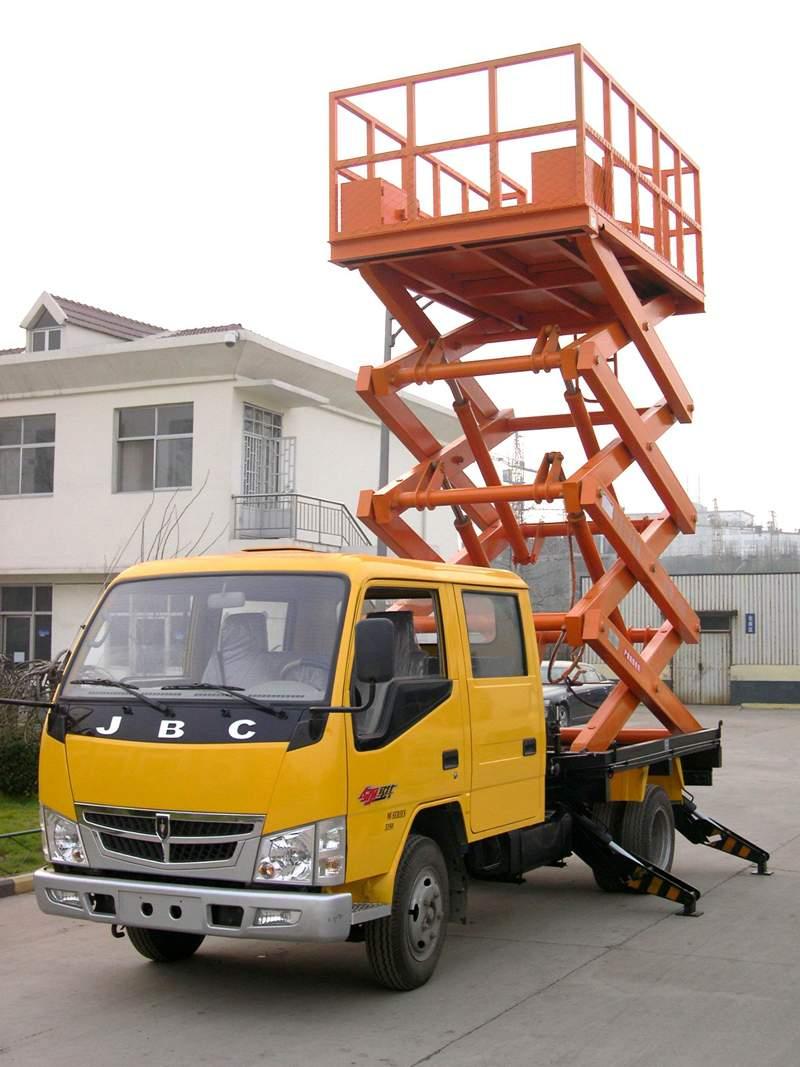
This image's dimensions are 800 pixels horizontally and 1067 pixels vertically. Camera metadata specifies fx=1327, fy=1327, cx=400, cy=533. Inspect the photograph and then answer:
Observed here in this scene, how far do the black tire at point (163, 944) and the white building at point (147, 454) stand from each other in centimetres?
1693

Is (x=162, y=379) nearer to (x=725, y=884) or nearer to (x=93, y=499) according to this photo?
(x=93, y=499)

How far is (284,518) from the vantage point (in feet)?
84.6

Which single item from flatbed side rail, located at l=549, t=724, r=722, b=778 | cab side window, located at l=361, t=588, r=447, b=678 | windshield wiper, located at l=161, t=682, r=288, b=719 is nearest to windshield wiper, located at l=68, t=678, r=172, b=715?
windshield wiper, located at l=161, t=682, r=288, b=719

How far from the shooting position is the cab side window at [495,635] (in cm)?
790

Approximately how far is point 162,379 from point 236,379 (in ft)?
5.77

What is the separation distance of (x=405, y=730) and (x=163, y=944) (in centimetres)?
212

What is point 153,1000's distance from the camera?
7.06m

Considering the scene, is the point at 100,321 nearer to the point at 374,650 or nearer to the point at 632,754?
the point at 632,754

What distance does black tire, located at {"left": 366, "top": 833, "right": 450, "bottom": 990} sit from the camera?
22.3 feet

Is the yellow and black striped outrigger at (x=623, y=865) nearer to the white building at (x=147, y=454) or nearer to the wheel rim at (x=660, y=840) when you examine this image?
the wheel rim at (x=660, y=840)

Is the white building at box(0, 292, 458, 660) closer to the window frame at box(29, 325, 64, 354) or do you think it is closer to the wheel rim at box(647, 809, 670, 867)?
the window frame at box(29, 325, 64, 354)

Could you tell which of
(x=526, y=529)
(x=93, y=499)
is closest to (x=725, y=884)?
(x=526, y=529)

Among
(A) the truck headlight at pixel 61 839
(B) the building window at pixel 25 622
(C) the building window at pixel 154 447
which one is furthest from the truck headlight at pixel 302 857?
(B) the building window at pixel 25 622

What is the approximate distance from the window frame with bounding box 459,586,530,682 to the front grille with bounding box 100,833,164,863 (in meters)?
2.09
